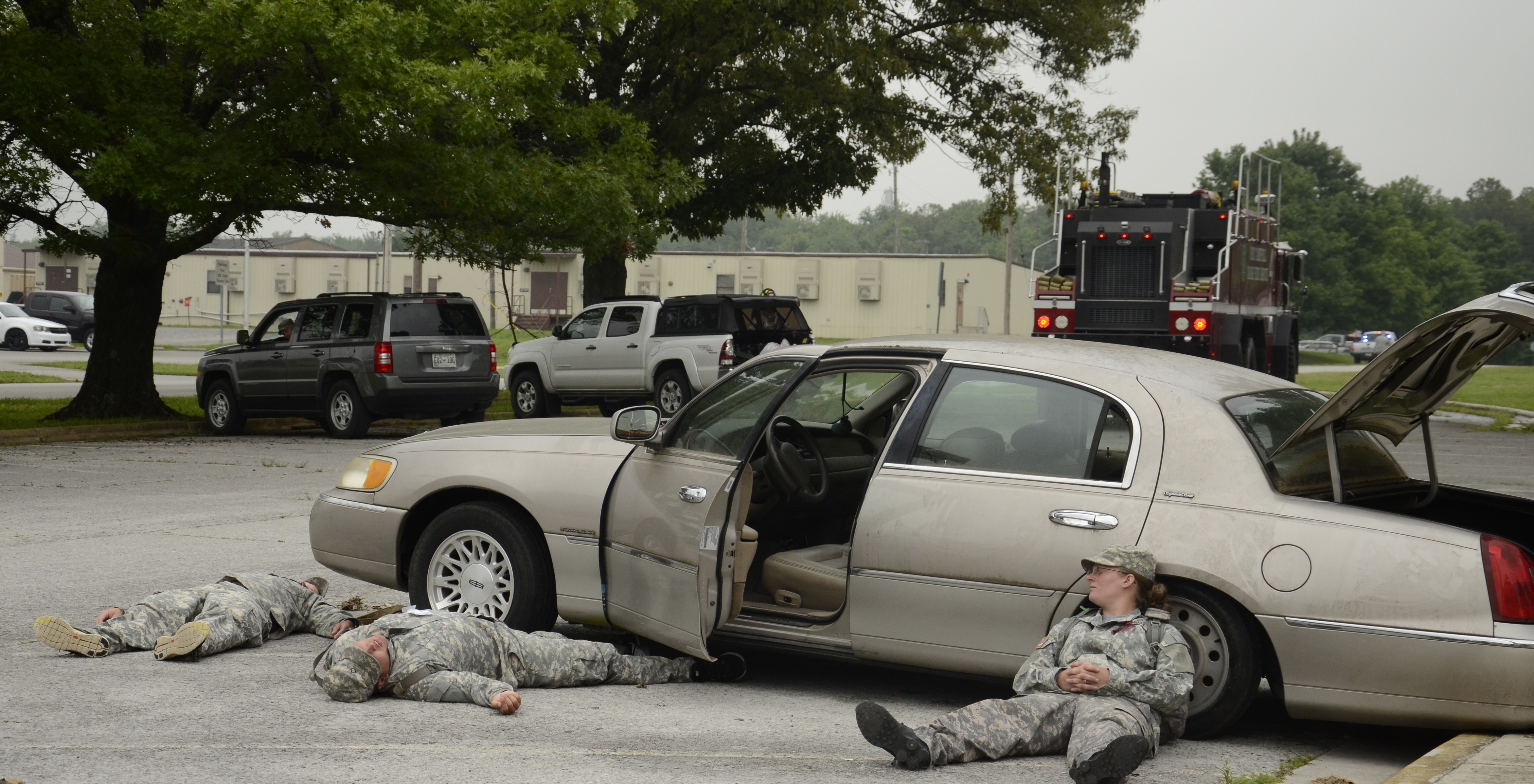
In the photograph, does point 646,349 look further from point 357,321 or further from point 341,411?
point 341,411

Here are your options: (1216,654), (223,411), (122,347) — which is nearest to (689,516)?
(1216,654)

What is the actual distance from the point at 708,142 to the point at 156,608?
65.0ft

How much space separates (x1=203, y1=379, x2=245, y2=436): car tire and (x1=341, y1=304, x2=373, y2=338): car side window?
5.81ft

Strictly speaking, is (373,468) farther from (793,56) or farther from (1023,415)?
(793,56)

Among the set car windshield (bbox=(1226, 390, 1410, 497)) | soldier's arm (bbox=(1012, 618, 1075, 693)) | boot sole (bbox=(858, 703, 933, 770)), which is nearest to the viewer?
boot sole (bbox=(858, 703, 933, 770))

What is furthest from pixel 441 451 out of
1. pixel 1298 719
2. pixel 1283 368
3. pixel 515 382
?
pixel 1283 368

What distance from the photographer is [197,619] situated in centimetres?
632

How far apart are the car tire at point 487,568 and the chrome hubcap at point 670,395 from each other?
A: 15720mm

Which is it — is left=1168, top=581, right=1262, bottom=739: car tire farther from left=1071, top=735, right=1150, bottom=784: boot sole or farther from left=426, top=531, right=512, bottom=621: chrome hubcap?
left=426, top=531, right=512, bottom=621: chrome hubcap

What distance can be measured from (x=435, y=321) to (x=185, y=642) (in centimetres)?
1318

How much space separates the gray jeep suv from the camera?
1836cm

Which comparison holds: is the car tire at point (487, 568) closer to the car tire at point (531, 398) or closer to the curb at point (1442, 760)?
the curb at point (1442, 760)

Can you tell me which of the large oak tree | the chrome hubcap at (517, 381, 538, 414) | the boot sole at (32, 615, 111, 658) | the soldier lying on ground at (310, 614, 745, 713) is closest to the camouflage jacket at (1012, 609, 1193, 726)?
the soldier lying on ground at (310, 614, 745, 713)

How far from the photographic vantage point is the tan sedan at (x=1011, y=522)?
4887mm
